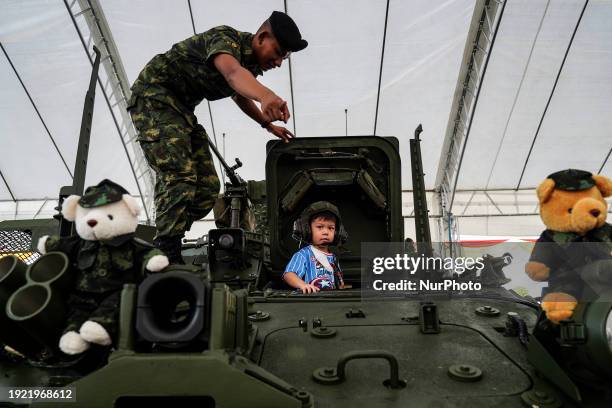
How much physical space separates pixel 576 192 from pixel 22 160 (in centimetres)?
1261

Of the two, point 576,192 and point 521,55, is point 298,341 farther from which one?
point 521,55

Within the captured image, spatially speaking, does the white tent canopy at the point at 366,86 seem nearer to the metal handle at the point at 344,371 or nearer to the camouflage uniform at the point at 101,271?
the metal handle at the point at 344,371

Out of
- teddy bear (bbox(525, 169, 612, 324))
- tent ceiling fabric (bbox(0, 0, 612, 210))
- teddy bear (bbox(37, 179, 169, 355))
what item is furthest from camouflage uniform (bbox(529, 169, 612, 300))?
tent ceiling fabric (bbox(0, 0, 612, 210))

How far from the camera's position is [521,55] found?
9.88m

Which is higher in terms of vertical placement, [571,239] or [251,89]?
[251,89]

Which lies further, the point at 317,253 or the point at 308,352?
the point at 317,253

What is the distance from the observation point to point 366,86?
10656 mm

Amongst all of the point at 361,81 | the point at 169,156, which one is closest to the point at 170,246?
the point at 169,156

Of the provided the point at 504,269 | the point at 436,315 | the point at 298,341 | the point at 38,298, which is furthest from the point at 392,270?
the point at 38,298

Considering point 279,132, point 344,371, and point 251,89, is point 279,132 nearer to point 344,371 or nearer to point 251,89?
point 251,89

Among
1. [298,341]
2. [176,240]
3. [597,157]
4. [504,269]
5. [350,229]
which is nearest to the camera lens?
[298,341]

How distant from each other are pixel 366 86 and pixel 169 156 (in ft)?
28.0

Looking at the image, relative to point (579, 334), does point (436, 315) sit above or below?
above

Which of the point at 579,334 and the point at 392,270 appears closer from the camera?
the point at 579,334
